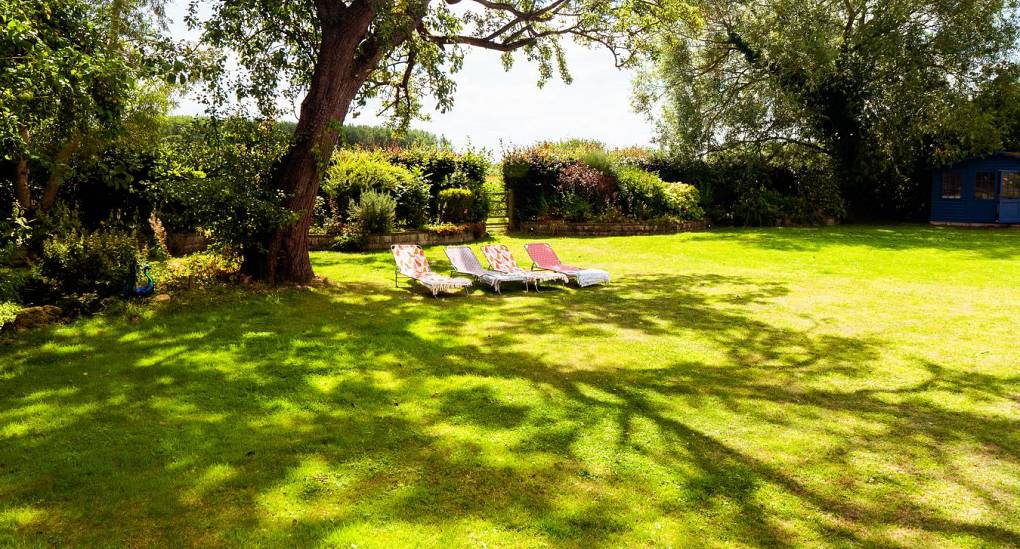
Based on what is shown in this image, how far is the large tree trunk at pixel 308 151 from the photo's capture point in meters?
10.1

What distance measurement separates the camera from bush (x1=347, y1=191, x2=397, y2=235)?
15585mm

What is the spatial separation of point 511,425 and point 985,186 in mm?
27539

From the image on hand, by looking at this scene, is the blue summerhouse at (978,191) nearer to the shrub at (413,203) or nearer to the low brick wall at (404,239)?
the low brick wall at (404,239)

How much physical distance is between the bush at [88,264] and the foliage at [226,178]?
0.99 m

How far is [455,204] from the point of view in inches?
722

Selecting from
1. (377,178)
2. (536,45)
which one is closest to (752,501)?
(536,45)

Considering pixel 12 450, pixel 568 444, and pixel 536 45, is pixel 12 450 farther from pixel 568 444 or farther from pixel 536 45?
pixel 536 45

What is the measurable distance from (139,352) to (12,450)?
2.34 meters

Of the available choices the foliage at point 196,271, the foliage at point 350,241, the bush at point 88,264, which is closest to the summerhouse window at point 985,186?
the foliage at point 350,241

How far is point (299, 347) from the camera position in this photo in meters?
7.07

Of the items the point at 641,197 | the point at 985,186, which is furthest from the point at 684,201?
the point at 985,186

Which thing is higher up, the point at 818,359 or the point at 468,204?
the point at 468,204

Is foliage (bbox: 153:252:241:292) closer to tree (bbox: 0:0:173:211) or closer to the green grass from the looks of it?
the green grass

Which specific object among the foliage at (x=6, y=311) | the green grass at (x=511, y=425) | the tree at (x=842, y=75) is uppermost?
the tree at (x=842, y=75)
